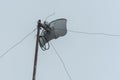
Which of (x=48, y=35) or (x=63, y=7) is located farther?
(x=63, y=7)

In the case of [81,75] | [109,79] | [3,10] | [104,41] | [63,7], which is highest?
[3,10]

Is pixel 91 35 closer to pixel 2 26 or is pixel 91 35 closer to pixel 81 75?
pixel 81 75

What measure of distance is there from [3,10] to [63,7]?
0.52 meters

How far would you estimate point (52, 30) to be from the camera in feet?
6.02

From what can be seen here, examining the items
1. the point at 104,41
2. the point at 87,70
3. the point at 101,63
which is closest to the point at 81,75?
the point at 87,70

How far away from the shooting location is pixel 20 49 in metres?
2.11

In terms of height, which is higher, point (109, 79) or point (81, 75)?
point (81, 75)

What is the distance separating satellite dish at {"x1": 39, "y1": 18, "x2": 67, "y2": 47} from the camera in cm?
184

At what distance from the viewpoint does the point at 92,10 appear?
2156 millimetres

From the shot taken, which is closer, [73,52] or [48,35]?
[48,35]

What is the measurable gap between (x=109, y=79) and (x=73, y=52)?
384 mm

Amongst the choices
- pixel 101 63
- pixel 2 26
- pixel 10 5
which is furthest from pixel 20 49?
pixel 101 63

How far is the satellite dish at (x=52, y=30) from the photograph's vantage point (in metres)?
1.84

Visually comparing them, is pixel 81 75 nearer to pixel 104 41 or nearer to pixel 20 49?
pixel 104 41
